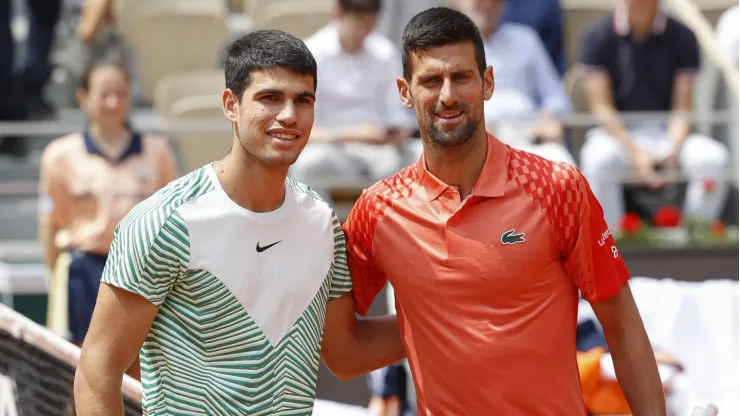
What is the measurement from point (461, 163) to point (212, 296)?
A: 32.7 inches

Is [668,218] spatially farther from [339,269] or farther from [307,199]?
[307,199]

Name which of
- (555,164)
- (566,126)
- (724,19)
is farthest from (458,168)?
(724,19)

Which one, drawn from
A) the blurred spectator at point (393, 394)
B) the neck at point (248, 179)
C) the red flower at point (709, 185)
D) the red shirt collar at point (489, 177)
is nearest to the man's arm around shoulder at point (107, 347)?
the neck at point (248, 179)

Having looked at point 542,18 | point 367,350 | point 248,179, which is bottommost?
point 367,350

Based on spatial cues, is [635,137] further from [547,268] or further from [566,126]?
[547,268]

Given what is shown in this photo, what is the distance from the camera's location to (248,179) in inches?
134

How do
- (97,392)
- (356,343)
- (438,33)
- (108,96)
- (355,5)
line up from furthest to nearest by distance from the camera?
(355,5)
(108,96)
(356,343)
(438,33)
(97,392)

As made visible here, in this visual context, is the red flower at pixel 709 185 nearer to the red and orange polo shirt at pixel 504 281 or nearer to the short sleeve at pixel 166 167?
the short sleeve at pixel 166 167

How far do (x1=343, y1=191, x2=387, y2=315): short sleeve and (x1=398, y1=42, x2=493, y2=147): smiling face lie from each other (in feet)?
1.15

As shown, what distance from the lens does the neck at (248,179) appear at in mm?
3402

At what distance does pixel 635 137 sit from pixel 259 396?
16.5 ft

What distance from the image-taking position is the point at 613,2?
930cm

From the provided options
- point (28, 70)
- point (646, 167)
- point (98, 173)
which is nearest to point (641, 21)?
point (646, 167)

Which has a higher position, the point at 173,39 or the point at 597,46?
the point at 597,46
